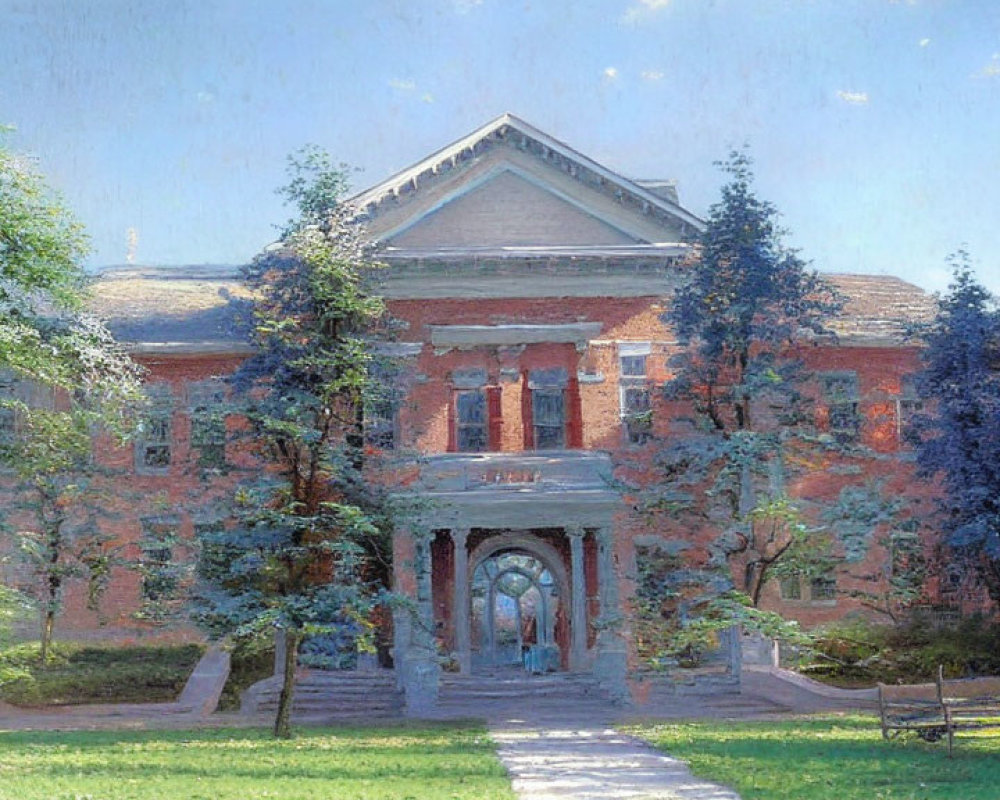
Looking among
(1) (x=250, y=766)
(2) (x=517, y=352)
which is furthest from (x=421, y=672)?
(1) (x=250, y=766)

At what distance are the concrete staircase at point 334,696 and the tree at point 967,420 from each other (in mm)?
12429

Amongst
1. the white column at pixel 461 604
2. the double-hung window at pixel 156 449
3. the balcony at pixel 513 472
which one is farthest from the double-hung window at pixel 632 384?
the double-hung window at pixel 156 449

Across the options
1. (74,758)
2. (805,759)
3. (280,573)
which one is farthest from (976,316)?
(74,758)

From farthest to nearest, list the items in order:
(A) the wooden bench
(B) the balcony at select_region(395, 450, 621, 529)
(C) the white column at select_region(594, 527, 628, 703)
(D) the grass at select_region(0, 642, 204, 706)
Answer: (B) the balcony at select_region(395, 450, 621, 529)
(C) the white column at select_region(594, 527, 628, 703)
(D) the grass at select_region(0, 642, 204, 706)
(A) the wooden bench

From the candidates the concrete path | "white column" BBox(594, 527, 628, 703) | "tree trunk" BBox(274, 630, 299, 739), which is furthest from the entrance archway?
"tree trunk" BBox(274, 630, 299, 739)

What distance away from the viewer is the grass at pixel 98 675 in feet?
87.1

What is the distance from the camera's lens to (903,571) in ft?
104

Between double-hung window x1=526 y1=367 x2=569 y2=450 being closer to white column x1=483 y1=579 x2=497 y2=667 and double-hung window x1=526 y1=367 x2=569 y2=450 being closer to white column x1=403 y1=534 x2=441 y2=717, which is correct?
white column x1=483 y1=579 x2=497 y2=667

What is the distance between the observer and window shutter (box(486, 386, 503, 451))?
31.2 meters

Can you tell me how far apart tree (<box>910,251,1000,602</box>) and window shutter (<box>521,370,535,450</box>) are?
9085 millimetres

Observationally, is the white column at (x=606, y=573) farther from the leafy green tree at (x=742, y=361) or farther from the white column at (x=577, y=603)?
the leafy green tree at (x=742, y=361)

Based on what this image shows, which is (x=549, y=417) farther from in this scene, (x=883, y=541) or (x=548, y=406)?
(x=883, y=541)

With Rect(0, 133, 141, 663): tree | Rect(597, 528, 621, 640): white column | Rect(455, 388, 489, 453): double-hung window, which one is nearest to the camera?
Rect(0, 133, 141, 663): tree

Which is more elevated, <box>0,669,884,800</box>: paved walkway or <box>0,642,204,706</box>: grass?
<box>0,642,204,706</box>: grass
